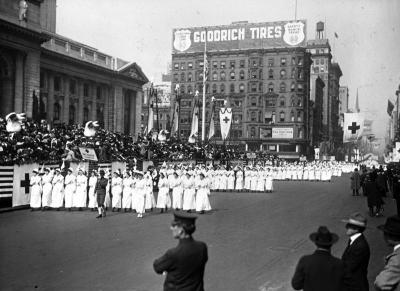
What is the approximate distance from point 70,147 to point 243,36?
71.8 m

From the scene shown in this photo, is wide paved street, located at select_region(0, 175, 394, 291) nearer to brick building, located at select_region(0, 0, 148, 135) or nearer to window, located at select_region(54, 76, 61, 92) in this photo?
brick building, located at select_region(0, 0, 148, 135)

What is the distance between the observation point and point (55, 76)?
50.3 meters

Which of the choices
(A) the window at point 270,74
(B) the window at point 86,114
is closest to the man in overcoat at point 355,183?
(B) the window at point 86,114

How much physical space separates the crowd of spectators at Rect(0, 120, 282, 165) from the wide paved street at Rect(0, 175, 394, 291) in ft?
9.67

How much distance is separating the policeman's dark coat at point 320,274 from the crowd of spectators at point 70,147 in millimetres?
16092

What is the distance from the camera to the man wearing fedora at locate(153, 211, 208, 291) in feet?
16.4

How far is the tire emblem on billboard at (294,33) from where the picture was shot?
284 feet

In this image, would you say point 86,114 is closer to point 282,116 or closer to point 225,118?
point 225,118

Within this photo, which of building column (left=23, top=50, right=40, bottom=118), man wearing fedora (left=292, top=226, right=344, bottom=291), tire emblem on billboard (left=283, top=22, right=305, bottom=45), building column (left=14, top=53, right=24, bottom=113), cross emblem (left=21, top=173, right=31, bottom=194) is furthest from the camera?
tire emblem on billboard (left=283, top=22, right=305, bottom=45)

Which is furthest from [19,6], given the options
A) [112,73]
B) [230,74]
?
[230,74]

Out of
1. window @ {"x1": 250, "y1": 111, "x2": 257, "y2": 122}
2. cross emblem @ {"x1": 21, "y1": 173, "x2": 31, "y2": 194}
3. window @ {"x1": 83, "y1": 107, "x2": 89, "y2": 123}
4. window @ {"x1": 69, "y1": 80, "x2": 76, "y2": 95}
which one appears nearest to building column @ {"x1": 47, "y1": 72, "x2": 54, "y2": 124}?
window @ {"x1": 69, "y1": 80, "x2": 76, "y2": 95}

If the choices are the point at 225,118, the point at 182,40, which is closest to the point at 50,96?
the point at 225,118

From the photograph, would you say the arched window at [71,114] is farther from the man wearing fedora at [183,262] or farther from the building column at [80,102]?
the man wearing fedora at [183,262]

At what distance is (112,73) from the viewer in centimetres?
5975
